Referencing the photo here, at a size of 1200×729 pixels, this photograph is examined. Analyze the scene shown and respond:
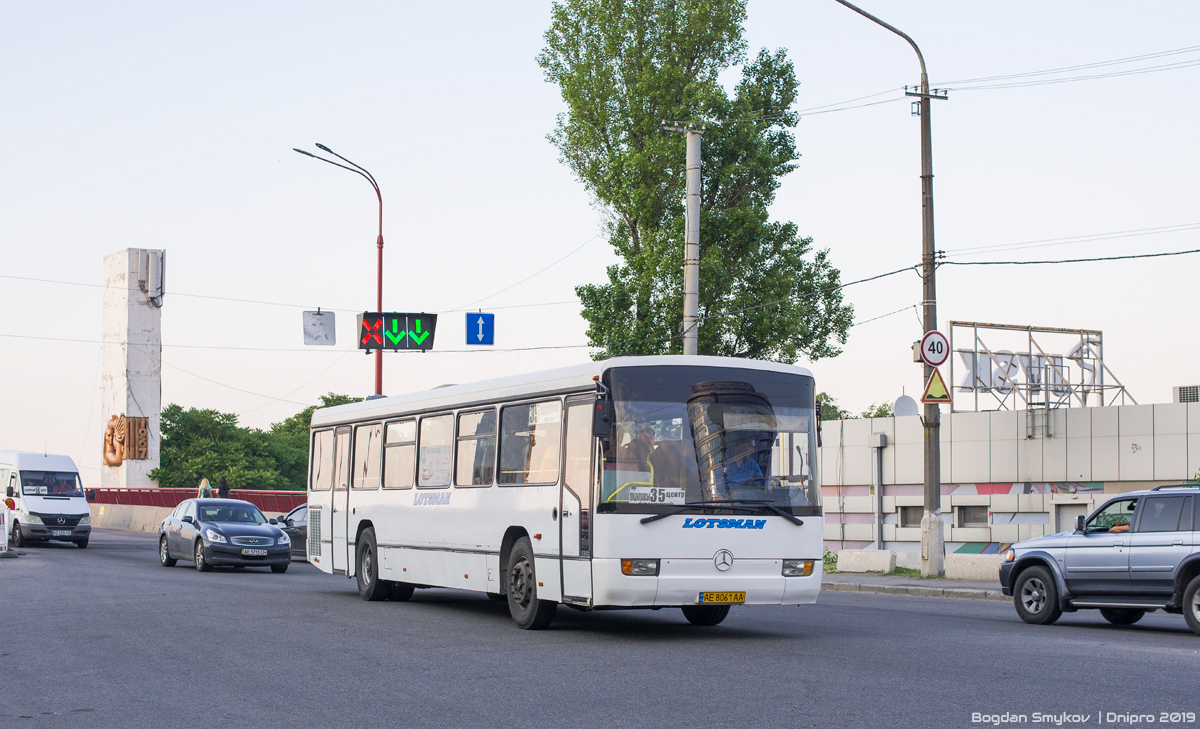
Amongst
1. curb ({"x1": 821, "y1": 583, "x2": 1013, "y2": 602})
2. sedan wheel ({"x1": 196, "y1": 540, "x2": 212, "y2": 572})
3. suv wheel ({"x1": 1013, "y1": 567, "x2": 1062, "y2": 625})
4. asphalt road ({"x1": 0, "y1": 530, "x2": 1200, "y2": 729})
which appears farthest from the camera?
sedan wheel ({"x1": 196, "y1": 540, "x2": 212, "y2": 572})

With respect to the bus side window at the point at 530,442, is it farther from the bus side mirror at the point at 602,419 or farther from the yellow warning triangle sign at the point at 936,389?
the yellow warning triangle sign at the point at 936,389

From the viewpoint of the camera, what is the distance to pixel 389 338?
31.0 m

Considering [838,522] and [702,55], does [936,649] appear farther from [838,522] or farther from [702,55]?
[702,55]

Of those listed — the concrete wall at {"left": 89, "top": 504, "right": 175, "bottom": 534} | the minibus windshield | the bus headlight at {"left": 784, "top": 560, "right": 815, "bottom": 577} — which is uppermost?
the minibus windshield

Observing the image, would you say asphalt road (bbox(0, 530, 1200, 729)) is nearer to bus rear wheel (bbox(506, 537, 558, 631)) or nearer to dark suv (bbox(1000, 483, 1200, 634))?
bus rear wheel (bbox(506, 537, 558, 631))

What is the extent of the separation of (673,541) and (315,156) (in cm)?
2440

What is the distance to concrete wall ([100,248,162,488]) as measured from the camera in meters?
57.3

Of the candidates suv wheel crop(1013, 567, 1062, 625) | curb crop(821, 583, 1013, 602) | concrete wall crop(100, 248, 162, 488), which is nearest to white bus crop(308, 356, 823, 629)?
suv wheel crop(1013, 567, 1062, 625)

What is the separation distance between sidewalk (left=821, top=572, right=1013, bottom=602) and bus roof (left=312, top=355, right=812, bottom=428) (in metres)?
8.00

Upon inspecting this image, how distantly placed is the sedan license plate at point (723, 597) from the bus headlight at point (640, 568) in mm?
595

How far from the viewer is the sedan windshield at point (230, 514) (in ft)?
85.1

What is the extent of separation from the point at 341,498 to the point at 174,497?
3337 centimetres

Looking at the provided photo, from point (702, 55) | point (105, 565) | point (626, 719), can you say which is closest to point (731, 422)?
point (626, 719)

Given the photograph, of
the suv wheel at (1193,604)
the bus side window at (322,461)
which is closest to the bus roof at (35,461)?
the bus side window at (322,461)
